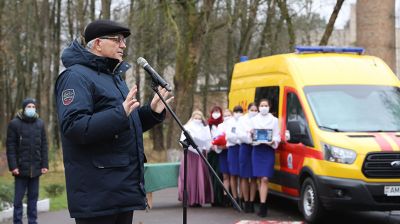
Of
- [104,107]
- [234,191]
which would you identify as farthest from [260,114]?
[104,107]

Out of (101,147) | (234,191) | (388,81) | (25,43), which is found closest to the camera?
(101,147)

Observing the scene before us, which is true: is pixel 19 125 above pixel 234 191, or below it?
above

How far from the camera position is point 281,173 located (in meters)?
11.2

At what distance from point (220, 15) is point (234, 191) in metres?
16.9

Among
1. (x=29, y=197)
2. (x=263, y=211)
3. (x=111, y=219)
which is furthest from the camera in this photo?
(x=263, y=211)

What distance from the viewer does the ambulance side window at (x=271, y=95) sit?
1139 cm

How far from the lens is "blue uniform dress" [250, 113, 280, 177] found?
10805 mm

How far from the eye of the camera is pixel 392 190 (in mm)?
9117

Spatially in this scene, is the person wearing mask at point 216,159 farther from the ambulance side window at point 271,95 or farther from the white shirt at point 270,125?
the white shirt at point 270,125

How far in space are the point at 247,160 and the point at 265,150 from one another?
0.55 m

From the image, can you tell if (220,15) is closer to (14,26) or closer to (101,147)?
(14,26)

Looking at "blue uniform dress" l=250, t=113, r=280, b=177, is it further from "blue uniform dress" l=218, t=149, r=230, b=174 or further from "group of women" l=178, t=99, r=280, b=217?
"blue uniform dress" l=218, t=149, r=230, b=174

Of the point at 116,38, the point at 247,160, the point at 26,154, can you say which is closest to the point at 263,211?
the point at 247,160

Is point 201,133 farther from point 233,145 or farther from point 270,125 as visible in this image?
point 270,125
